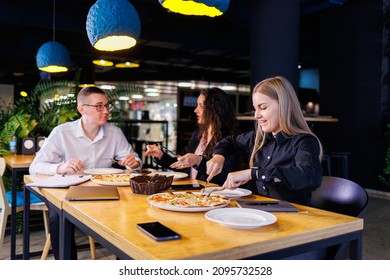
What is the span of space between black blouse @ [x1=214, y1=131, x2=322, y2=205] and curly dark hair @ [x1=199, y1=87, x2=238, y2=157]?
567mm

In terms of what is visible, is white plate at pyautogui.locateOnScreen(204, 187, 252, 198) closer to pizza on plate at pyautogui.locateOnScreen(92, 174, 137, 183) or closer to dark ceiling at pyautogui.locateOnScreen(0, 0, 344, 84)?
pizza on plate at pyautogui.locateOnScreen(92, 174, 137, 183)

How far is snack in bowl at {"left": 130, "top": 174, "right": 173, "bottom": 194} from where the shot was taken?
1675mm

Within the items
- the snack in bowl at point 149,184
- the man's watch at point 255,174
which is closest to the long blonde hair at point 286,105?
the man's watch at point 255,174

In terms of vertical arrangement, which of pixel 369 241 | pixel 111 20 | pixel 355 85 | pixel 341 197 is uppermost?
pixel 355 85

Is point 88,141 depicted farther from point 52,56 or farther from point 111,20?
point 52,56

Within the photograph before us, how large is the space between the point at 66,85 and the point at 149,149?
8.41 ft

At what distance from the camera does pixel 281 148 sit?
1867mm

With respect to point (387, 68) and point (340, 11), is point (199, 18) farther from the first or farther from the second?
point (387, 68)

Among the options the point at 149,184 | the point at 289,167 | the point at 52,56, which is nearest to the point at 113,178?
the point at 149,184

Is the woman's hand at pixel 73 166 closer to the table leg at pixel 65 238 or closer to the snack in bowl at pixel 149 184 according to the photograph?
the snack in bowl at pixel 149 184

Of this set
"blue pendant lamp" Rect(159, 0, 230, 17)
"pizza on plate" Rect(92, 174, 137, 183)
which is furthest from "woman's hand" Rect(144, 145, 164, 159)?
"blue pendant lamp" Rect(159, 0, 230, 17)

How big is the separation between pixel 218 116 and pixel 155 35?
5400mm
